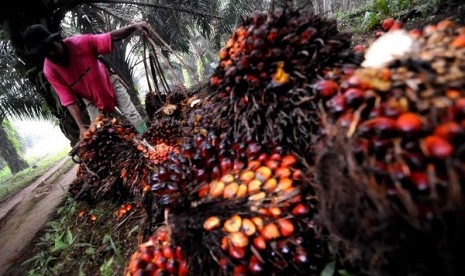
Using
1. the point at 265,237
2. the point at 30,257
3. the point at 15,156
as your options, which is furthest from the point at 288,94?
the point at 15,156

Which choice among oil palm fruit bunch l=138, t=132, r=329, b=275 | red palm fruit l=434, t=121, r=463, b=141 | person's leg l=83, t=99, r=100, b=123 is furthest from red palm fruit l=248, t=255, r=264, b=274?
person's leg l=83, t=99, r=100, b=123

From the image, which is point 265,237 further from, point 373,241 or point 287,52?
point 287,52

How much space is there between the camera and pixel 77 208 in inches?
122

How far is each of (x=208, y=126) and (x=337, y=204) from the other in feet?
2.81

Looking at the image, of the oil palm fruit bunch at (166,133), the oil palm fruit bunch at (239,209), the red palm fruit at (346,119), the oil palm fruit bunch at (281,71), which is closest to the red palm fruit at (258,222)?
the oil palm fruit bunch at (239,209)

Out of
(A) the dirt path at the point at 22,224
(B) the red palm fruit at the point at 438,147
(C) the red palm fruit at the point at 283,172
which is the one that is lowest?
(A) the dirt path at the point at 22,224

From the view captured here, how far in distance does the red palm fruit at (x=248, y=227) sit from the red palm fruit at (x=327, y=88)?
56cm

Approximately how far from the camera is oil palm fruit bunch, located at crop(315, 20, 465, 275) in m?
0.75

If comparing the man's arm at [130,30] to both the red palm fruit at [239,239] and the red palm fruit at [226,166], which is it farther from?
the red palm fruit at [239,239]

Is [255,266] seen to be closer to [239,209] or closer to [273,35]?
[239,209]

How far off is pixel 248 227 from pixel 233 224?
0.21 feet

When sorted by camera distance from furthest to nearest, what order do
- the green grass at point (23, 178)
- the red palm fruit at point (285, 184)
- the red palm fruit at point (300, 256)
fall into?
the green grass at point (23, 178), the red palm fruit at point (285, 184), the red palm fruit at point (300, 256)

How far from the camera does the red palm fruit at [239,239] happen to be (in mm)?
1085

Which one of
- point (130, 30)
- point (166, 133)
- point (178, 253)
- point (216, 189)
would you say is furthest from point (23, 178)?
point (216, 189)
